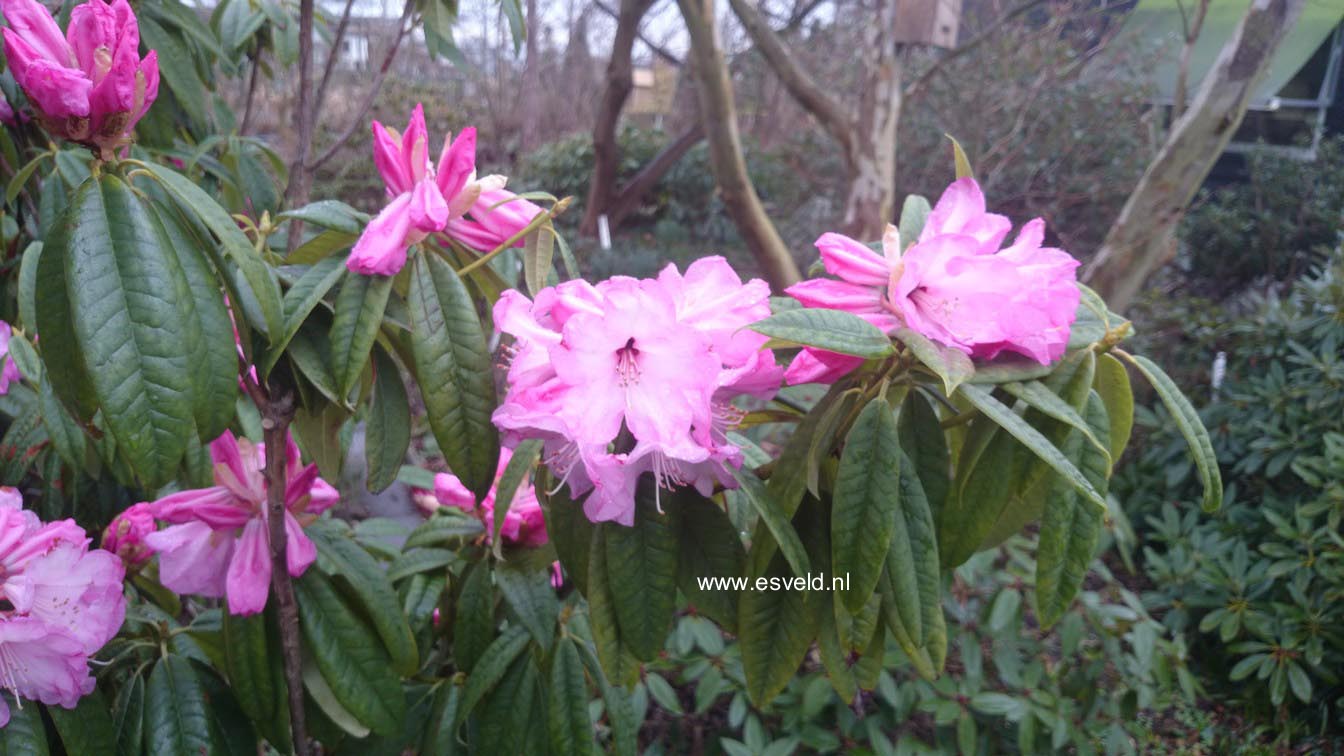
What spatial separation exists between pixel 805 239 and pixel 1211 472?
4675 millimetres

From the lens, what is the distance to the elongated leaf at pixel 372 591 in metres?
0.86

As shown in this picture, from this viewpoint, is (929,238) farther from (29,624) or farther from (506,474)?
(29,624)

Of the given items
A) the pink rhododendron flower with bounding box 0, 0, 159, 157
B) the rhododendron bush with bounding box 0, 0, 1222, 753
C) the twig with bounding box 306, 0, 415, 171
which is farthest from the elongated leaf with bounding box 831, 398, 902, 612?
the twig with bounding box 306, 0, 415, 171

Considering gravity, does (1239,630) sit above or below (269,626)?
below

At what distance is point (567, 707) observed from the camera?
0.95 meters

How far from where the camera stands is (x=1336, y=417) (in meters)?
2.52

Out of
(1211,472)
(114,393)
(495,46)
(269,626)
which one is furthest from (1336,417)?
(495,46)

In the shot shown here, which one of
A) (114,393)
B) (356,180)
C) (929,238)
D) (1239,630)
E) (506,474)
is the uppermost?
(929,238)

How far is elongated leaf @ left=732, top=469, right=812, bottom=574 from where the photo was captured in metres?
0.60

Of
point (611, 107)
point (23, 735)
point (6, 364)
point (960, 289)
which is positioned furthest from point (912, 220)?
point (611, 107)

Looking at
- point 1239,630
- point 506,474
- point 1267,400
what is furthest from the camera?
point 1267,400

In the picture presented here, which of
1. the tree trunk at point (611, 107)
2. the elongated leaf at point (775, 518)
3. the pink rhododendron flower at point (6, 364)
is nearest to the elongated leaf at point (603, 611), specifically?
the elongated leaf at point (775, 518)

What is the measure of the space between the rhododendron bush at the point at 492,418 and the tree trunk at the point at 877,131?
2528 mm

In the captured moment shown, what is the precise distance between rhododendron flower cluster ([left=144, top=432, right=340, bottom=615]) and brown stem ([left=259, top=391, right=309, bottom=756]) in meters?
0.01
